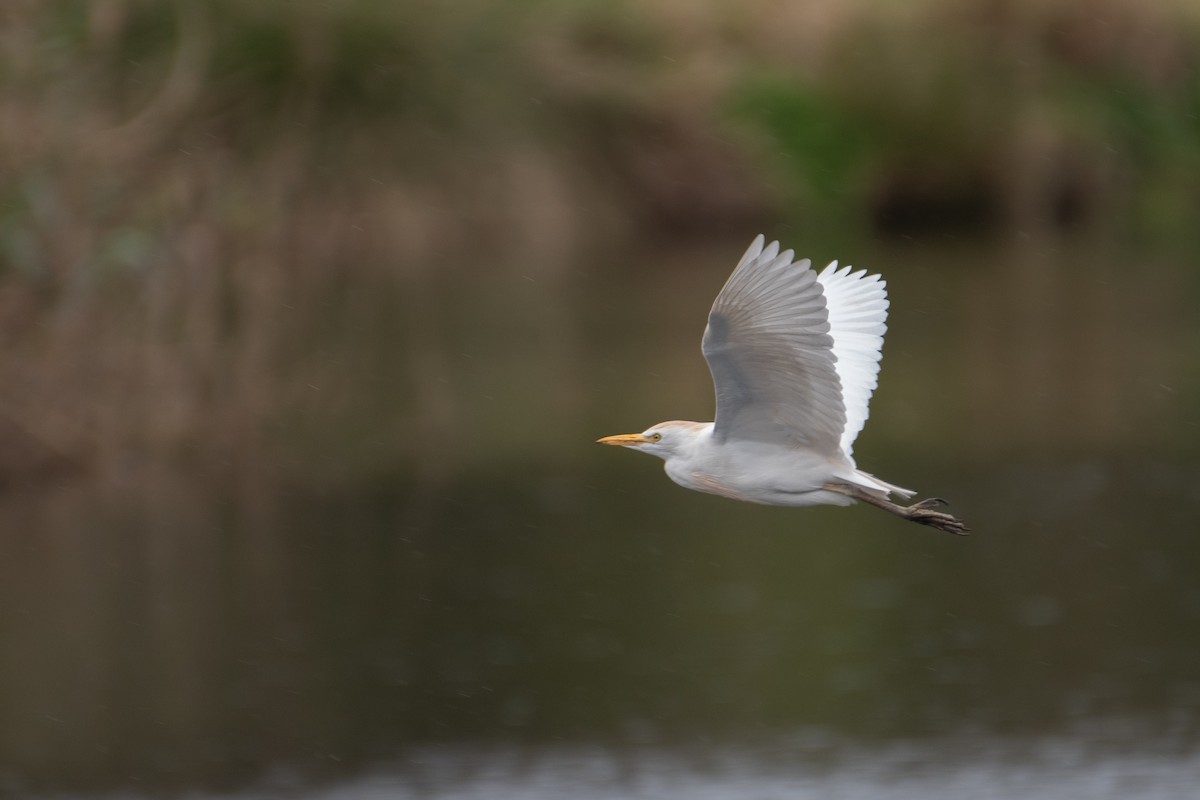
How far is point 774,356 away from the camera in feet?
22.2

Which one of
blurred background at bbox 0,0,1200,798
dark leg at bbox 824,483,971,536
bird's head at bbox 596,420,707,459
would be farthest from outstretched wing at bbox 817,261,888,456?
blurred background at bbox 0,0,1200,798

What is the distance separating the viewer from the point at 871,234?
37.5 m

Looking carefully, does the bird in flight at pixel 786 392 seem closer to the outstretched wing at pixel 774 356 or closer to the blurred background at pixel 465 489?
the outstretched wing at pixel 774 356

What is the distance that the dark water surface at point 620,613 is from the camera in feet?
44.9

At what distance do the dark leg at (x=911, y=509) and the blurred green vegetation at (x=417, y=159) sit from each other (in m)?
11.7

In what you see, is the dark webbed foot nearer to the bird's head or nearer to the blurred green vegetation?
the bird's head

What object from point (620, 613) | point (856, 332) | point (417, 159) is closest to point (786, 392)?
point (856, 332)

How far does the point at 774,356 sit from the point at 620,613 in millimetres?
9763

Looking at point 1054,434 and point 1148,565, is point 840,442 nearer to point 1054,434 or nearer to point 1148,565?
point 1148,565

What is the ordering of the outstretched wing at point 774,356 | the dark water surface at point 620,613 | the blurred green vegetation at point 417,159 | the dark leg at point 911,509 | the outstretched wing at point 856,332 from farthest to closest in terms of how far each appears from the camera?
the blurred green vegetation at point 417,159, the dark water surface at point 620,613, the outstretched wing at point 856,332, the dark leg at point 911,509, the outstretched wing at point 774,356

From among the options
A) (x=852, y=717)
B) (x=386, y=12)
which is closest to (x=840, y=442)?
(x=852, y=717)

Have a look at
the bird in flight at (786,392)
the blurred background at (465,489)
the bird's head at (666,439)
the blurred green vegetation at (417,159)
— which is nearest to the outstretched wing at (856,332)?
the bird in flight at (786,392)

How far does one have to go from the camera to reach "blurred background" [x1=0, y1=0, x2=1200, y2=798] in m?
14.1

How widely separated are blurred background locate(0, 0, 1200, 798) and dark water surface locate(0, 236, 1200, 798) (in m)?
0.05
